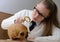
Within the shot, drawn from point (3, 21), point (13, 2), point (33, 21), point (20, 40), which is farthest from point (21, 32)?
point (13, 2)

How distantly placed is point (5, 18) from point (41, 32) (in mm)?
255

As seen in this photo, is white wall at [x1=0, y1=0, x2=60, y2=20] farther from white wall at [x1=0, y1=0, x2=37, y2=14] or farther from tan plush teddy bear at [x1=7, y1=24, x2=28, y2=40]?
tan plush teddy bear at [x1=7, y1=24, x2=28, y2=40]

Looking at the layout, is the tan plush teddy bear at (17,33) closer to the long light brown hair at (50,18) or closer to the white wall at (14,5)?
the long light brown hair at (50,18)

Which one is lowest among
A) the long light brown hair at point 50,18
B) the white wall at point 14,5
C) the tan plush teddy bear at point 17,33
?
the tan plush teddy bear at point 17,33

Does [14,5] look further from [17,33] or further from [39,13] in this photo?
[17,33]

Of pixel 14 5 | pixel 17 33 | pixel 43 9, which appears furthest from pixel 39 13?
pixel 14 5

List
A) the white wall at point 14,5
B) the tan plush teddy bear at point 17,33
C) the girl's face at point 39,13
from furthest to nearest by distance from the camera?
the white wall at point 14,5 → the girl's face at point 39,13 → the tan plush teddy bear at point 17,33

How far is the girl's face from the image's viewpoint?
76cm

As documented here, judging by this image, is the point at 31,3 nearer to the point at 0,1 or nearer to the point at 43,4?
the point at 0,1

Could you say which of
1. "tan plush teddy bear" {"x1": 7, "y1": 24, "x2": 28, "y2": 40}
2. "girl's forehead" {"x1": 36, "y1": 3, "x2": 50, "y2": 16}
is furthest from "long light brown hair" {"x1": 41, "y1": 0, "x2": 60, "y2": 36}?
"tan plush teddy bear" {"x1": 7, "y1": 24, "x2": 28, "y2": 40}

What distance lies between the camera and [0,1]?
3.90 ft

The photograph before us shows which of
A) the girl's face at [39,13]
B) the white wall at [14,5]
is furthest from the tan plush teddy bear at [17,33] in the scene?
the white wall at [14,5]

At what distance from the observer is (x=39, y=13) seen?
776 millimetres

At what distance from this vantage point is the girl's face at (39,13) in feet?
2.51
